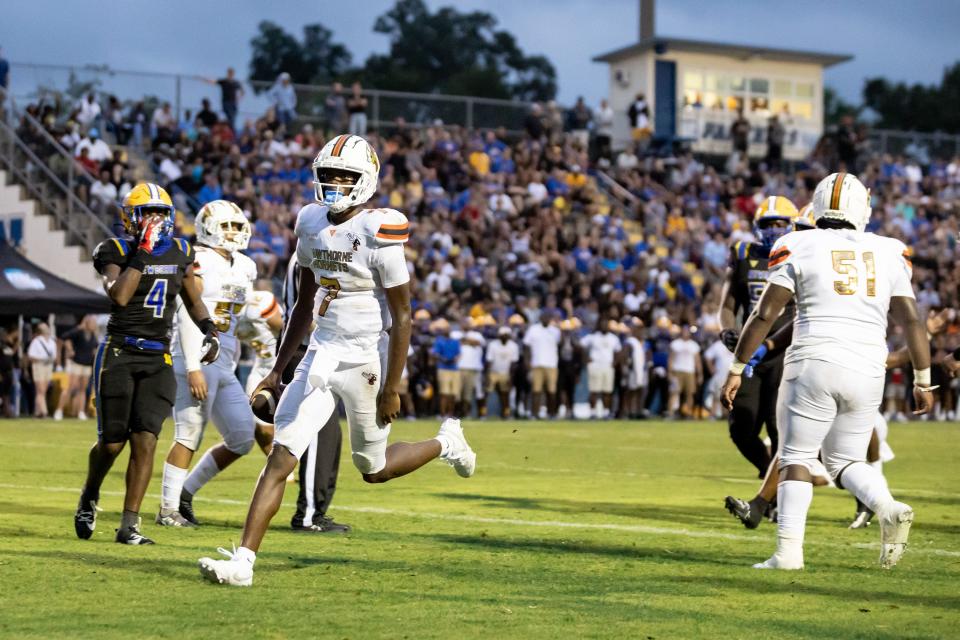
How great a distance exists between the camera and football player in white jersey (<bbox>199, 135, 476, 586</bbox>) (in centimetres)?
707

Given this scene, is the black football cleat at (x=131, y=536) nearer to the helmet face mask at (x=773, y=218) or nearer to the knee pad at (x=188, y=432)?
the knee pad at (x=188, y=432)

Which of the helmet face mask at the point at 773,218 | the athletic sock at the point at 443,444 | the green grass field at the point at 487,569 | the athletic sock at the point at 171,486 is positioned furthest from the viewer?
the helmet face mask at the point at 773,218

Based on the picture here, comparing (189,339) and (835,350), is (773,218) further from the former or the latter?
(189,339)

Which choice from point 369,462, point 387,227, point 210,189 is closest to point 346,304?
point 387,227

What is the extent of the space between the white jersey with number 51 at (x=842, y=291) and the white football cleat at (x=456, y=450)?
1.94 m

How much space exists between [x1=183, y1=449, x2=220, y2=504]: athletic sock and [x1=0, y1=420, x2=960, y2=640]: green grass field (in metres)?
0.33

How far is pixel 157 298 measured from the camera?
28.7 feet

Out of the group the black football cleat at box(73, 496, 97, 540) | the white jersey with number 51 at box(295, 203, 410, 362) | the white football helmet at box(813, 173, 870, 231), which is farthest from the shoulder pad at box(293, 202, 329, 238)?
the white football helmet at box(813, 173, 870, 231)

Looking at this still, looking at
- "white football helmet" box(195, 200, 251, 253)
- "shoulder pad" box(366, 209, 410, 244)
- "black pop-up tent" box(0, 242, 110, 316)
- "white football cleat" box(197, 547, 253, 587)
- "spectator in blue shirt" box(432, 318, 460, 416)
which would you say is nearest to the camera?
"white football cleat" box(197, 547, 253, 587)

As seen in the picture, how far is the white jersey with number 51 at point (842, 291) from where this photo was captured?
7.63 meters

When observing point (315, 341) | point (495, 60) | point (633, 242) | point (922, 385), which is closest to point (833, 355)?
point (922, 385)

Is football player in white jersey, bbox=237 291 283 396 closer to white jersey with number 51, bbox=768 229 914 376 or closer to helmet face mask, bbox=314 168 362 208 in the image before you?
helmet face mask, bbox=314 168 362 208

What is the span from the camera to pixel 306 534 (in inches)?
366

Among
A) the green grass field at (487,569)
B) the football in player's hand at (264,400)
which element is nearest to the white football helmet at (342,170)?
the football in player's hand at (264,400)
